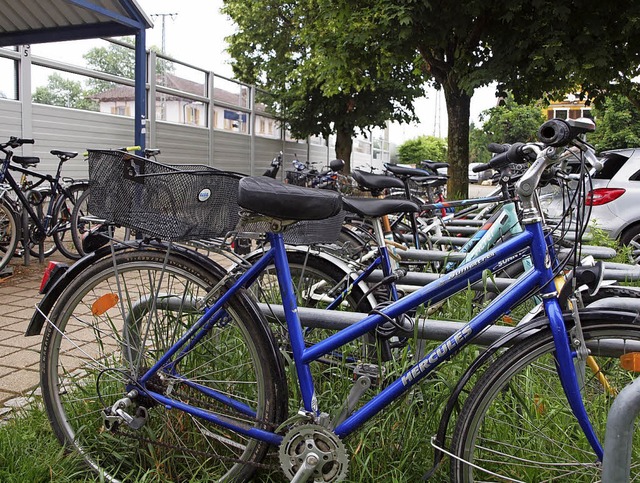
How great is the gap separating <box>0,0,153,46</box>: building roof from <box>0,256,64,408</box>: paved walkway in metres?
2.90

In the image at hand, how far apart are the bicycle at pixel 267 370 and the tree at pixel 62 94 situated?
7184 mm

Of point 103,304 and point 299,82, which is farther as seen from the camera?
point 299,82

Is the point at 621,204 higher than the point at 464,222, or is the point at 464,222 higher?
the point at 621,204

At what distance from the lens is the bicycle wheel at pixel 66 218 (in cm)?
700

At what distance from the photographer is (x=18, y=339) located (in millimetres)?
4195

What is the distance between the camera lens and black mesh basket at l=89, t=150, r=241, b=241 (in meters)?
2.06

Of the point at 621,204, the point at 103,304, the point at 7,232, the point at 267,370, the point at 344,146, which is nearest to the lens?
the point at 267,370

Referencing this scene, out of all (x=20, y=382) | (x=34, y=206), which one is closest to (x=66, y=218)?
(x=34, y=206)

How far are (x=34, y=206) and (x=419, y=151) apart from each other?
38.7 metres

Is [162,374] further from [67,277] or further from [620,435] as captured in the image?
[620,435]

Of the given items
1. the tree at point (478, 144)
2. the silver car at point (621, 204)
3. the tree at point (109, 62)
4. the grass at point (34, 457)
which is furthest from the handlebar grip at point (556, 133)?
the tree at point (478, 144)

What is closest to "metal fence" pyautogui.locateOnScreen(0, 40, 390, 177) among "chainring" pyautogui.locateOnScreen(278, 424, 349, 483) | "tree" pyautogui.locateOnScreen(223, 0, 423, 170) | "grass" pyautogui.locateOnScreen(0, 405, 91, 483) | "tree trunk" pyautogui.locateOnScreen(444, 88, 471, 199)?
"tree" pyautogui.locateOnScreen(223, 0, 423, 170)

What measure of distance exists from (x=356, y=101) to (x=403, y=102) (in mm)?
1750

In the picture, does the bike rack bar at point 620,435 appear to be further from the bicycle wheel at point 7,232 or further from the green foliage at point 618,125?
the green foliage at point 618,125
